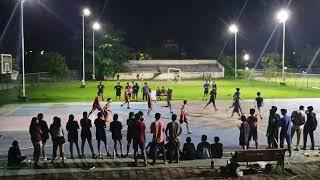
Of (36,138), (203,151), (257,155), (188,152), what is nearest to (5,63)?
(36,138)

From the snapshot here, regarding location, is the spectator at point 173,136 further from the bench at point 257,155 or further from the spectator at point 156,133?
the bench at point 257,155

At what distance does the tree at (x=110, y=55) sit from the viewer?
78.3 meters

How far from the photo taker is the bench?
1370 centimetres

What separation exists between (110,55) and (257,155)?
220 feet

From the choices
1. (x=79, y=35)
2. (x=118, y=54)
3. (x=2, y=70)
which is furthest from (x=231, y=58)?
(x=2, y=70)

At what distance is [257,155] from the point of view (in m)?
13.8

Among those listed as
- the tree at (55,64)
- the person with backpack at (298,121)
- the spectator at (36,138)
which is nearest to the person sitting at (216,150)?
the person with backpack at (298,121)

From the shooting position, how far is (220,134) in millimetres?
21984

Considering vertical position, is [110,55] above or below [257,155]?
above

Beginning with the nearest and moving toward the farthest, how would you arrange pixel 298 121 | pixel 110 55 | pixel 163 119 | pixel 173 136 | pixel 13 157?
pixel 13 157 < pixel 173 136 < pixel 298 121 < pixel 163 119 < pixel 110 55

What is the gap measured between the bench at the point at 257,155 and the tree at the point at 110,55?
213ft

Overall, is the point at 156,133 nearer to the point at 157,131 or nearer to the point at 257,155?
the point at 157,131

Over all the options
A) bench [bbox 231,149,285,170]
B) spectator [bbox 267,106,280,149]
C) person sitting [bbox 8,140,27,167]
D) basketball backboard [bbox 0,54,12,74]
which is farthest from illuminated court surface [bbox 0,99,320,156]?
bench [bbox 231,149,285,170]

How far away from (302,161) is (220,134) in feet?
21.7
